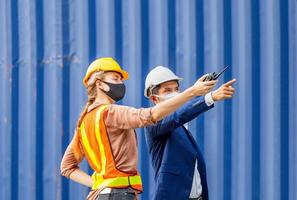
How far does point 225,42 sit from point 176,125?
137 centimetres

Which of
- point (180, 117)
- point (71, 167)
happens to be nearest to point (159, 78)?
point (180, 117)

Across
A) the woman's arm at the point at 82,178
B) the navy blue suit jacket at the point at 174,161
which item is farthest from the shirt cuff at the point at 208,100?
the woman's arm at the point at 82,178

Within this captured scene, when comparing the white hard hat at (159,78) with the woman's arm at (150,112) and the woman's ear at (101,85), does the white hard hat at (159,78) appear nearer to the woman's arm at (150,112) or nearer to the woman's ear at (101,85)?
the woman's ear at (101,85)

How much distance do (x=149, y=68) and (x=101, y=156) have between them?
1644 millimetres

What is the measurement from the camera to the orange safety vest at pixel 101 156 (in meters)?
3.57

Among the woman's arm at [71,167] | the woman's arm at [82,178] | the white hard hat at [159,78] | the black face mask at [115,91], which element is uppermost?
the white hard hat at [159,78]

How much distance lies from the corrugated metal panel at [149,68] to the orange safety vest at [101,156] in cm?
148

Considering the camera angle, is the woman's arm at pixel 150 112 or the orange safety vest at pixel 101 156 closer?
the woman's arm at pixel 150 112

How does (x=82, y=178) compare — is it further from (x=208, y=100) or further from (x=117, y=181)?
(x=208, y=100)

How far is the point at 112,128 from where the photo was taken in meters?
3.56
